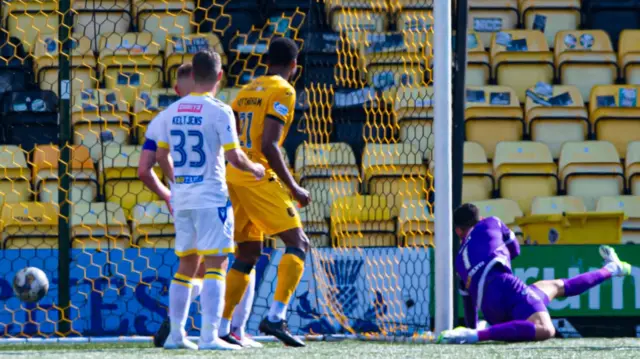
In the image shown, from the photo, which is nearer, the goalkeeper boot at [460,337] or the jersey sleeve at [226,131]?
the jersey sleeve at [226,131]

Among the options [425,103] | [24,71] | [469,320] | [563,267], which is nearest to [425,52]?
[425,103]

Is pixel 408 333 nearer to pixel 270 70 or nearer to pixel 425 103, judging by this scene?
pixel 270 70

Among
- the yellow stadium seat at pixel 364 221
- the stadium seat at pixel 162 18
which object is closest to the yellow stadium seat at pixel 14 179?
the stadium seat at pixel 162 18

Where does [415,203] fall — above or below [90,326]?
above

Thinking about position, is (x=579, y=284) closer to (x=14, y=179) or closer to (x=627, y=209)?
(x=627, y=209)

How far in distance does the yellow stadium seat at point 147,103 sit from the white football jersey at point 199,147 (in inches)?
159

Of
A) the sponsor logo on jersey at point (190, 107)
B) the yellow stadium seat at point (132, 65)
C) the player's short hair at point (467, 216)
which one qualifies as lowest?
the player's short hair at point (467, 216)

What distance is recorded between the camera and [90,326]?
648cm

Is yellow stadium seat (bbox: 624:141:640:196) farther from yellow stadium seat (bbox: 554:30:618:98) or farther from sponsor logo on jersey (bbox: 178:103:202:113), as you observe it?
sponsor logo on jersey (bbox: 178:103:202:113)

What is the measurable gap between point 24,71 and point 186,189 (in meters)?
5.28

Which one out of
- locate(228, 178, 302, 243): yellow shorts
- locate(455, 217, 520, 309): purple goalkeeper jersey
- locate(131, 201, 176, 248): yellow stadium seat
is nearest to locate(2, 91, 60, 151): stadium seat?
locate(131, 201, 176, 248): yellow stadium seat

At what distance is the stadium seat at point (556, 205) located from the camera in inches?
336

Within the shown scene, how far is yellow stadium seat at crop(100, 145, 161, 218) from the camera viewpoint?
8.24 meters

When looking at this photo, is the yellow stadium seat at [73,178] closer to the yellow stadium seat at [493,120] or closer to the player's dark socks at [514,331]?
the yellow stadium seat at [493,120]
